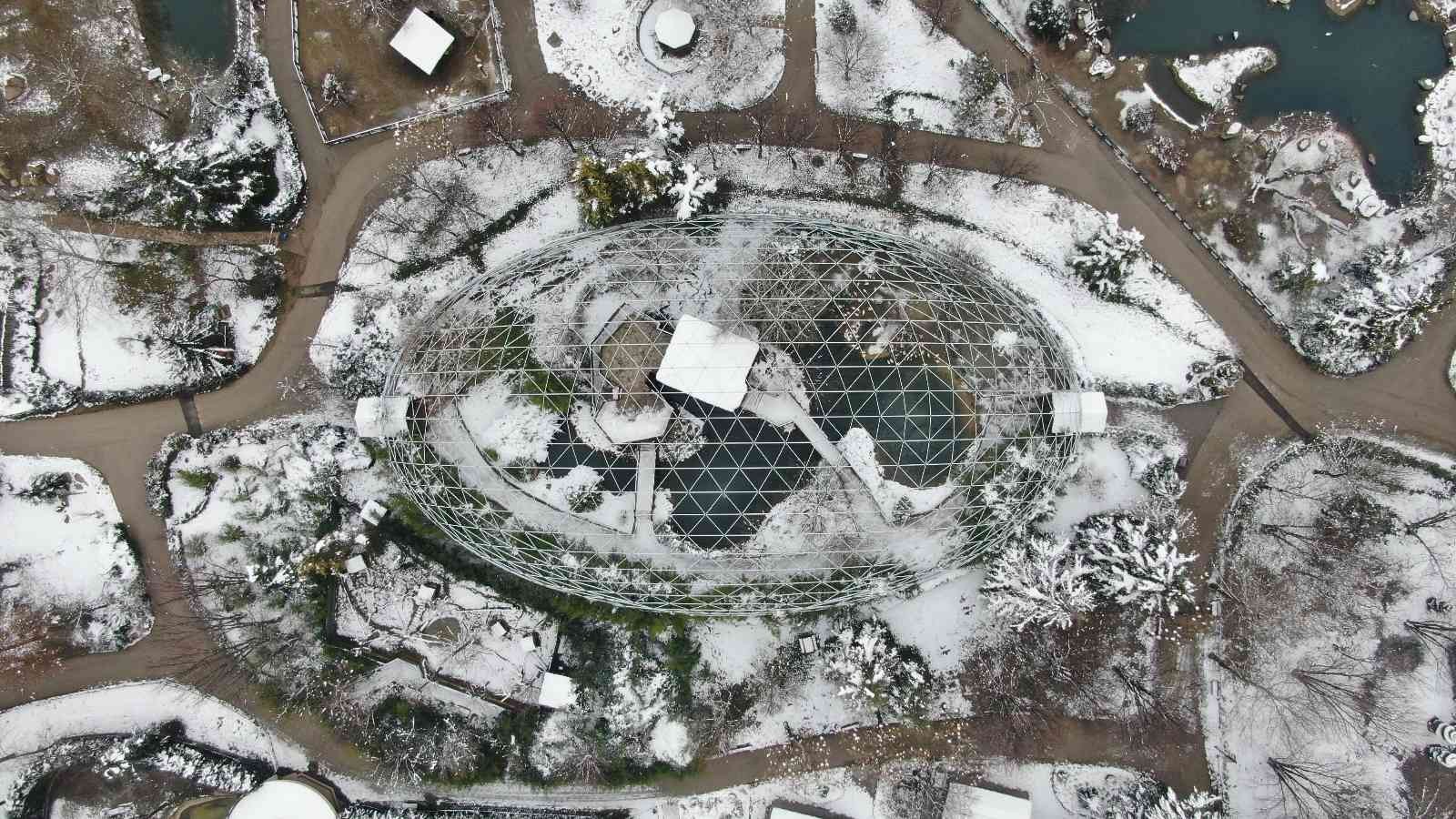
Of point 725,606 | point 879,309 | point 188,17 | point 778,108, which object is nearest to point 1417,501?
point 879,309

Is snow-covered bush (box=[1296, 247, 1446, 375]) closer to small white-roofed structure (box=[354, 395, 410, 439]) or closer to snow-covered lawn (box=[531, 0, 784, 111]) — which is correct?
snow-covered lawn (box=[531, 0, 784, 111])

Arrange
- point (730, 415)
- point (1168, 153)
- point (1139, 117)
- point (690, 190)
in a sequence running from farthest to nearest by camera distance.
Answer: point (1168, 153) < point (1139, 117) < point (690, 190) < point (730, 415)

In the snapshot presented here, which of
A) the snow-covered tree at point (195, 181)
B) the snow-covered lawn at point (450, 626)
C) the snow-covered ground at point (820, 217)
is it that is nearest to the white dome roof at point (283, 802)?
the snow-covered lawn at point (450, 626)

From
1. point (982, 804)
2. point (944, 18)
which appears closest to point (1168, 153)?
point (944, 18)

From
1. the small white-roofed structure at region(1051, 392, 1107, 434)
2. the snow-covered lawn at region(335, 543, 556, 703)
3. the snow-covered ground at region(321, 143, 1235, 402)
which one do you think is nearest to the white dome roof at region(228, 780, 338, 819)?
the snow-covered lawn at region(335, 543, 556, 703)

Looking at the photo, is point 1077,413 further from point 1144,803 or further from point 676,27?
point 676,27

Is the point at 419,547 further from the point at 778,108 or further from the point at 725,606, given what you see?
the point at 778,108
